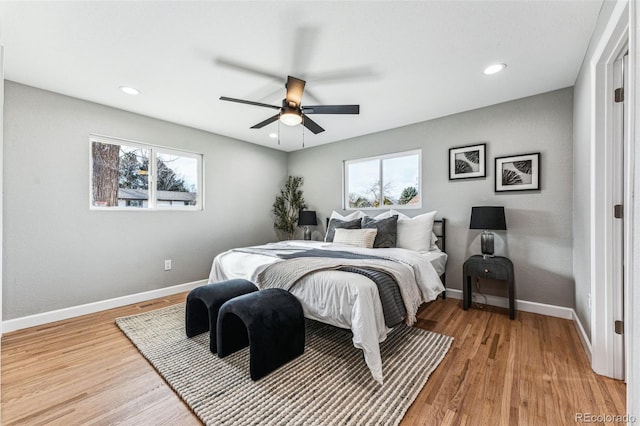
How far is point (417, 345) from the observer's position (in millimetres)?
2408

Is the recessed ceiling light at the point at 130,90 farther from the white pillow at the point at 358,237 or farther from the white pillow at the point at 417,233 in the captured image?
the white pillow at the point at 417,233

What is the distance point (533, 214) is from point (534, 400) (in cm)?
209

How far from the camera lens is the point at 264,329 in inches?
78.4

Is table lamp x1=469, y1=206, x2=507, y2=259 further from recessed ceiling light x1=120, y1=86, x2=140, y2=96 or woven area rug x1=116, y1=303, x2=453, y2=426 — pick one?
recessed ceiling light x1=120, y1=86, x2=140, y2=96

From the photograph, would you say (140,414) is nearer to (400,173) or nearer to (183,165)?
(183,165)

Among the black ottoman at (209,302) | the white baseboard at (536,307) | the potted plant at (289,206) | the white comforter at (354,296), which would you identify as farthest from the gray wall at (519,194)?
the black ottoman at (209,302)

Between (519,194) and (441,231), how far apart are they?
964mm

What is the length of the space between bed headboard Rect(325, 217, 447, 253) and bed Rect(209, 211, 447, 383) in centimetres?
49

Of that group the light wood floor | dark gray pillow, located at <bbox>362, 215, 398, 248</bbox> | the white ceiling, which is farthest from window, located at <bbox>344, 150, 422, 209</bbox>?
the light wood floor

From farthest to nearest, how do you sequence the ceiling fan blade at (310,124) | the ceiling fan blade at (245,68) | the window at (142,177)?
the window at (142,177) → the ceiling fan blade at (310,124) → the ceiling fan blade at (245,68)

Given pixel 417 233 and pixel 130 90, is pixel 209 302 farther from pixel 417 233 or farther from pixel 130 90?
pixel 417 233

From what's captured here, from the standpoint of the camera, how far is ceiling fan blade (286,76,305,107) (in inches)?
93.0

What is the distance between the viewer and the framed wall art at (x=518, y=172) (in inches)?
123

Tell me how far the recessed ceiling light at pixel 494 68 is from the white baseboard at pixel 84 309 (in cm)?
446
